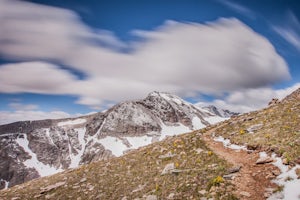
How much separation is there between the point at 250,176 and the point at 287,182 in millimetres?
2500

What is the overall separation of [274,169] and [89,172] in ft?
60.8

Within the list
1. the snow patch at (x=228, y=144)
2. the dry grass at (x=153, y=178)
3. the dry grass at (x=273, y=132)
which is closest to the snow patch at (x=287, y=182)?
the dry grass at (x=273, y=132)

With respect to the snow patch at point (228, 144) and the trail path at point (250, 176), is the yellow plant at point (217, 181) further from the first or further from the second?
the snow patch at point (228, 144)

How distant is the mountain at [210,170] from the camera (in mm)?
17906

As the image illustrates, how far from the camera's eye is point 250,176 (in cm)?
1892

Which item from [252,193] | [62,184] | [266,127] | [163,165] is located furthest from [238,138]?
[62,184]

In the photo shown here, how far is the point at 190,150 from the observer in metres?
27.8

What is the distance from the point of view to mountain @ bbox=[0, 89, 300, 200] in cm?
1791

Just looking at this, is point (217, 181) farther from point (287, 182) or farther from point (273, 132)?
point (273, 132)

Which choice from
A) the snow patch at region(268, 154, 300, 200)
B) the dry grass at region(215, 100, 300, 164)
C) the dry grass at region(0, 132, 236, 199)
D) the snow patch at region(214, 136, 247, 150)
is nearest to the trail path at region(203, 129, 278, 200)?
the snow patch at region(268, 154, 300, 200)

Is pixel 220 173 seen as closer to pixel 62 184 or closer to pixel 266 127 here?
pixel 266 127

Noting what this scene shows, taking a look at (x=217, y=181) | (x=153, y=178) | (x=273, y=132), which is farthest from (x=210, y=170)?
(x=273, y=132)

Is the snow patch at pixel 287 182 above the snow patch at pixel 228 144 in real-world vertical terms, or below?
below

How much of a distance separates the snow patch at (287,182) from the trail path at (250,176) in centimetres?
44
